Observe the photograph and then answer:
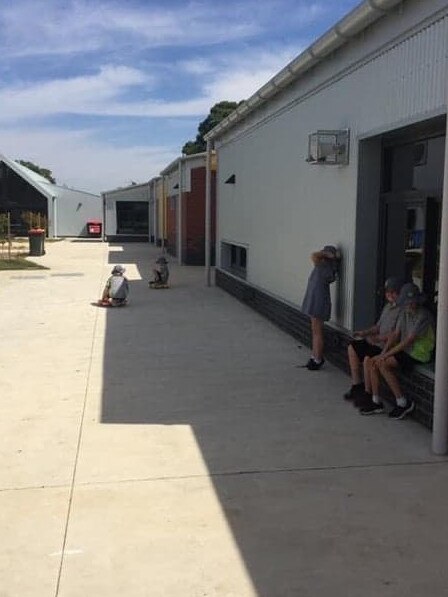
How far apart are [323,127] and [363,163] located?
135 centimetres

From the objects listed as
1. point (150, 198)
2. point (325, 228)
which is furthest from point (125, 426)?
point (150, 198)

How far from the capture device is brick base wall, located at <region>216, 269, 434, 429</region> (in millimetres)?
5707

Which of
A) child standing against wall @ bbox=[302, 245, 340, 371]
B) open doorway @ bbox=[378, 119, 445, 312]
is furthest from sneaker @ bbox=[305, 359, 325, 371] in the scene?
open doorway @ bbox=[378, 119, 445, 312]

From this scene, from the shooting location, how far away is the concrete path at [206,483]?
11.1ft

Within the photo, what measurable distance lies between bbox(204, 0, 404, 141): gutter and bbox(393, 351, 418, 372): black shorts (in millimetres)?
3106

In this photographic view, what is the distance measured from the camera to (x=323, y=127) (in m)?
8.60

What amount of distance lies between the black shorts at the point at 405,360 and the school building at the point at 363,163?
0.38 feet

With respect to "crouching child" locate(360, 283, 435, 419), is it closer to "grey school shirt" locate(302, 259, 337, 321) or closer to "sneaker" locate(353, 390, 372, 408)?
"sneaker" locate(353, 390, 372, 408)

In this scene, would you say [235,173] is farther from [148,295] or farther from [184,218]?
[184,218]

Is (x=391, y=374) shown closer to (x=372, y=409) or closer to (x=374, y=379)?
(x=374, y=379)

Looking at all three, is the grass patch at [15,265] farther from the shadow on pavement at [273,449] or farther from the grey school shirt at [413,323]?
the grey school shirt at [413,323]

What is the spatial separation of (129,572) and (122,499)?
916 mm

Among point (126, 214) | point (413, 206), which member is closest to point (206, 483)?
point (413, 206)

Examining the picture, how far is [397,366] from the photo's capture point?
5988 millimetres
